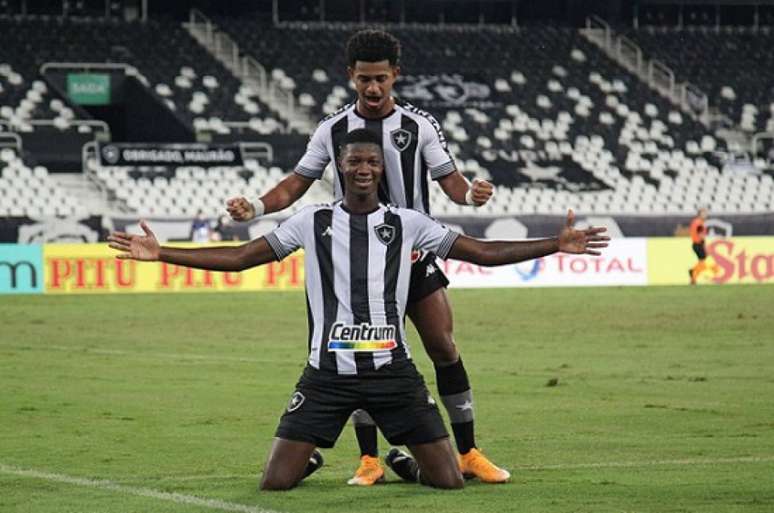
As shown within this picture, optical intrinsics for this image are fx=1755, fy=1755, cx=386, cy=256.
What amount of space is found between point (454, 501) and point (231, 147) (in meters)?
38.6

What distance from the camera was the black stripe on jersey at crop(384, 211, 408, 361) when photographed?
9055 millimetres

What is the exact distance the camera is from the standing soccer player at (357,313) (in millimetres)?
8969

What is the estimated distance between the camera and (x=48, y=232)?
40062 mm

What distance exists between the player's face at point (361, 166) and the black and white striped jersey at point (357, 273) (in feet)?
0.57

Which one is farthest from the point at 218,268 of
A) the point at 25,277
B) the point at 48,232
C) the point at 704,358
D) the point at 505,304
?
the point at 48,232

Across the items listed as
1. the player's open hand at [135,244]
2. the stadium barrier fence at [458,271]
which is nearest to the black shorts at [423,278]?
the player's open hand at [135,244]

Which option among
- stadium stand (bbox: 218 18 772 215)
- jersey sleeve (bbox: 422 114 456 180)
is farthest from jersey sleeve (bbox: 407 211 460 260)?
stadium stand (bbox: 218 18 772 215)

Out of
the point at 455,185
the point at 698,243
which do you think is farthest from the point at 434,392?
the point at 698,243

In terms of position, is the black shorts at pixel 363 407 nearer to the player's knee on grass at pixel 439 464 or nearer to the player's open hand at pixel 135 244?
the player's knee on grass at pixel 439 464

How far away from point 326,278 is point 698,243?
28.0 metres

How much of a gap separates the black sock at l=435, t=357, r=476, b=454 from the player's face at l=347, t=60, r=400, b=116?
149 cm

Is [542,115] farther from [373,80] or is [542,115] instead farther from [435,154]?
[373,80]

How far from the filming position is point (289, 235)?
29.7ft

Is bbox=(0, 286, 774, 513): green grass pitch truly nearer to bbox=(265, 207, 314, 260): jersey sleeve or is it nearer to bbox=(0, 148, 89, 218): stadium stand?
bbox=(265, 207, 314, 260): jersey sleeve
